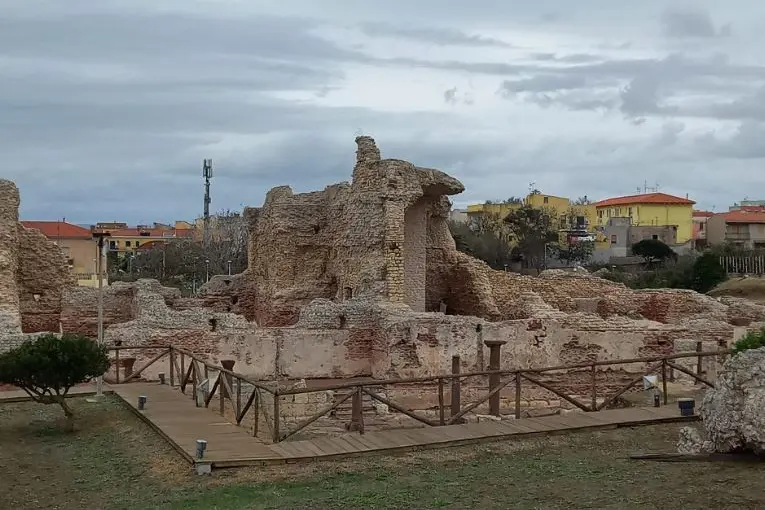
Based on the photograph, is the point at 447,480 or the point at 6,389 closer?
the point at 447,480

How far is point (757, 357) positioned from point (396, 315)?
1068 cm

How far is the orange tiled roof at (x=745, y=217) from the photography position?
66.6m

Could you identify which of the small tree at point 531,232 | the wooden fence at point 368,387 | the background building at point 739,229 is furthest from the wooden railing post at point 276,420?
the background building at point 739,229

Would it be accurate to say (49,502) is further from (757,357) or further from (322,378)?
(322,378)

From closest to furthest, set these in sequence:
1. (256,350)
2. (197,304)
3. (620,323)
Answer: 1. (256,350)
2. (620,323)
3. (197,304)

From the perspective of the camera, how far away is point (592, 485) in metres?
9.35

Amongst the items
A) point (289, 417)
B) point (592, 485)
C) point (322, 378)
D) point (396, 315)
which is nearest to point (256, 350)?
point (322, 378)

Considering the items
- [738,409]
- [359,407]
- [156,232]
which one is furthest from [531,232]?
[738,409]

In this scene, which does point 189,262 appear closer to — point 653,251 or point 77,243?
point 77,243

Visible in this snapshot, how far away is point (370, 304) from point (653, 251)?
44.2m

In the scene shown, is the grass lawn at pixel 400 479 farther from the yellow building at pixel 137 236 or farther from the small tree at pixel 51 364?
the yellow building at pixel 137 236

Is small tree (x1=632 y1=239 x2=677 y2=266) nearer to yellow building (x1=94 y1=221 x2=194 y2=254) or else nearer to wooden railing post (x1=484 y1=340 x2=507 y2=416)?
yellow building (x1=94 y1=221 x2=194 y2=254)

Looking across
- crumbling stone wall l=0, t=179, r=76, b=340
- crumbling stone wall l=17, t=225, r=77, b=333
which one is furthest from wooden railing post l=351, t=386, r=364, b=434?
crumbling stone wall l=17, t=225, r=77, b=333

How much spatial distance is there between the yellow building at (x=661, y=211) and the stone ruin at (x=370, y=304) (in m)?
53.2
